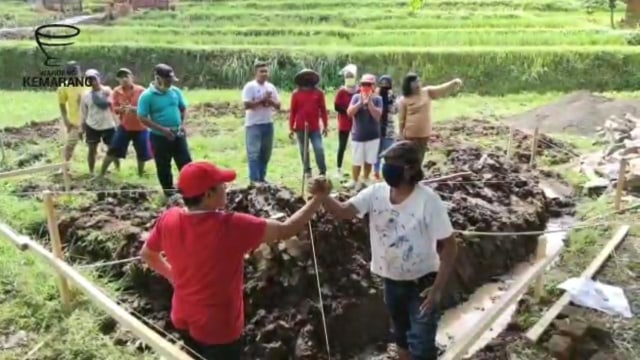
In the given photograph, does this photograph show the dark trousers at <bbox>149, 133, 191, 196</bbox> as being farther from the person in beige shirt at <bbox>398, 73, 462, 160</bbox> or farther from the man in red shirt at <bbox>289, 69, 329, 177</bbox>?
the person in beige shirt at <bbox>398, 73, 462, 160</bbox>

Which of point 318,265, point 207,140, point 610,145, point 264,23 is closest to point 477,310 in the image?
point 318,265

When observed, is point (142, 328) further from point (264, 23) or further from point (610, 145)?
point (264, 23)

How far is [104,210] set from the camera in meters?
6.84

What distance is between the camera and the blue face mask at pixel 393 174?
3.59 meters

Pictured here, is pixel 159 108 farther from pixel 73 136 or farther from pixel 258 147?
pixel 73 136

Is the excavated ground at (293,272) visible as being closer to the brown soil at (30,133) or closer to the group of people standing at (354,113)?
the group of people standing at (354,113)

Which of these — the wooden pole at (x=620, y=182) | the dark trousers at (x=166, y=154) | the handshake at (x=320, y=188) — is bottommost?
the wooden pole at (x=620, y=182)

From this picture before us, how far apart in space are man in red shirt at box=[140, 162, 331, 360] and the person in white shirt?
5.66m

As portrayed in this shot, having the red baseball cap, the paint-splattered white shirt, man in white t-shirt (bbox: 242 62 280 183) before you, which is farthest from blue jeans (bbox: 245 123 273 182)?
the red baseball cap

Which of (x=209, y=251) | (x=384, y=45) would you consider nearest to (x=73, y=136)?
(x=209, y=251)

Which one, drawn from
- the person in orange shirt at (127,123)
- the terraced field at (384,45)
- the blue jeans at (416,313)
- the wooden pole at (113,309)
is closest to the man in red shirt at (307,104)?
the person in orange shirt at (127,123)

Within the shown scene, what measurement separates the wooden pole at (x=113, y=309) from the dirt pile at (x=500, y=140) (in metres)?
7.41

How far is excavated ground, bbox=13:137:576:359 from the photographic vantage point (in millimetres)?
5289

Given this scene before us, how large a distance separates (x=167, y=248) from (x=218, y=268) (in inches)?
10.7
